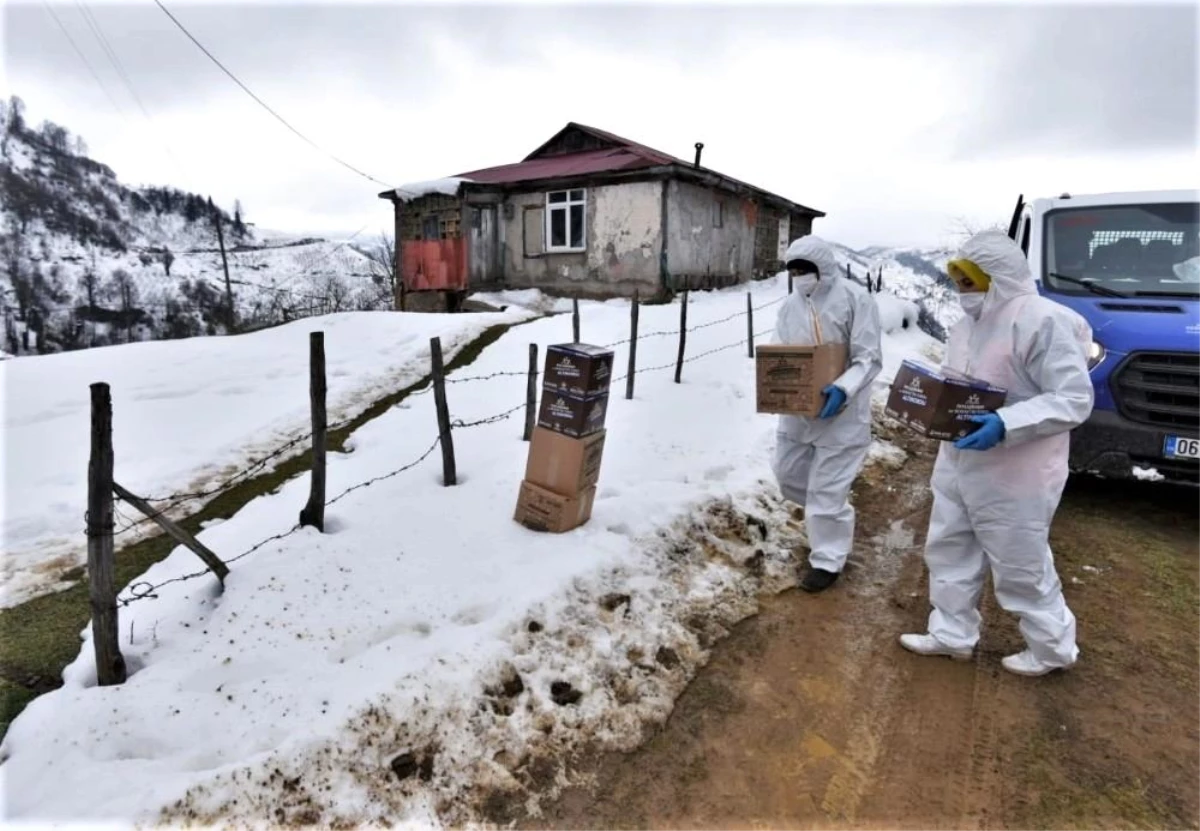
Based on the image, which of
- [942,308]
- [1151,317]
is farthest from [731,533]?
[942,308]

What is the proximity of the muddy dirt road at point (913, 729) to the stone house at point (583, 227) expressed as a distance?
12297 millimetres

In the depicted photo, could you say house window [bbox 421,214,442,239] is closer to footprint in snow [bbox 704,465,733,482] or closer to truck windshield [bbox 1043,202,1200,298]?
footprint in snow [bbox 704,465,733,482]

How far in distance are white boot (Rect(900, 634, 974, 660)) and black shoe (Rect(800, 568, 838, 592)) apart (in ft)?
2.06

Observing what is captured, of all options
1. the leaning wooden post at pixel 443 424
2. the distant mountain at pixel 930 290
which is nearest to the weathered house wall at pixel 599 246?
the distant mountain at pixel 930 290

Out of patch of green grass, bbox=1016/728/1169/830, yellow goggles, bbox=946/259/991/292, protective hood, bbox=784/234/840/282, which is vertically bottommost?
patch of green grass, bbox=1016/728/1169/830

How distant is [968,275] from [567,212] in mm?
14193

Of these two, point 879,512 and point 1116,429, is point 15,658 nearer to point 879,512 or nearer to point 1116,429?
point 879,512

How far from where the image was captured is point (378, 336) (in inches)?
428

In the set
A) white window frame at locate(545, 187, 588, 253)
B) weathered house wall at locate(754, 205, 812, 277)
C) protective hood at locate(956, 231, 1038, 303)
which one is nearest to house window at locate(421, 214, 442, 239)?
white window frame at locate(545, 187, 588, 253)

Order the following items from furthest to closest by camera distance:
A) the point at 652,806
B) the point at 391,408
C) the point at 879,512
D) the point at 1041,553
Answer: the point at 391,408
the point at 879,512
the point at 1041,553
the point at 652,806

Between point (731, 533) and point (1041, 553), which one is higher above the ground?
point (1041, 553)

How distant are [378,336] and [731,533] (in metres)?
8.39

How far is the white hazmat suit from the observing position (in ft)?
8.17

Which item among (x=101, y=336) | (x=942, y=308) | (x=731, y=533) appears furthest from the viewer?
(x=101, y=336)
